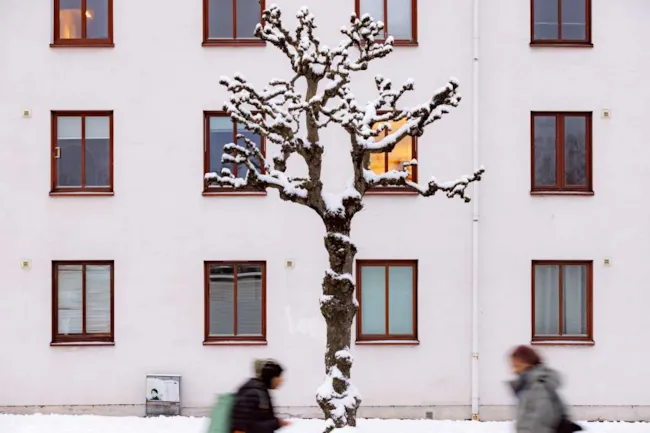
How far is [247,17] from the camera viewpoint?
16.5 metres

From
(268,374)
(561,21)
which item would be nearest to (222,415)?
(268,374)

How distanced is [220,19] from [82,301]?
5850mm

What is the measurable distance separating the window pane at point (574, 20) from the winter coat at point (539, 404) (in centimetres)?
998

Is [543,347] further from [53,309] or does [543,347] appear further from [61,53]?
[61,53]

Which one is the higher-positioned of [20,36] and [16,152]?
[20,36]

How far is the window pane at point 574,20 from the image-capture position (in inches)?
656

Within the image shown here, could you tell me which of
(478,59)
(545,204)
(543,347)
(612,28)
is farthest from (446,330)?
(612,28)

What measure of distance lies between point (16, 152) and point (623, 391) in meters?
12.0

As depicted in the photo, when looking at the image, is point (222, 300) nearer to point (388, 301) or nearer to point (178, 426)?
point (178, 426)

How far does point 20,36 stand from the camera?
16.3 m

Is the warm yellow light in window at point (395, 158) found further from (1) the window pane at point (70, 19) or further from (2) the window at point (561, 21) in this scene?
(1) the window pane at point (70, 19)

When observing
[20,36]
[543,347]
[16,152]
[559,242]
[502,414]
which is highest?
[20,36]

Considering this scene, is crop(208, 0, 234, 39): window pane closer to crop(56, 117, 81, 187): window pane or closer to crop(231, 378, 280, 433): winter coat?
crop(56, 117, 81, 187): window pane

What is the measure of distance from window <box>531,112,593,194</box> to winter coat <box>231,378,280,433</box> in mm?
9579
